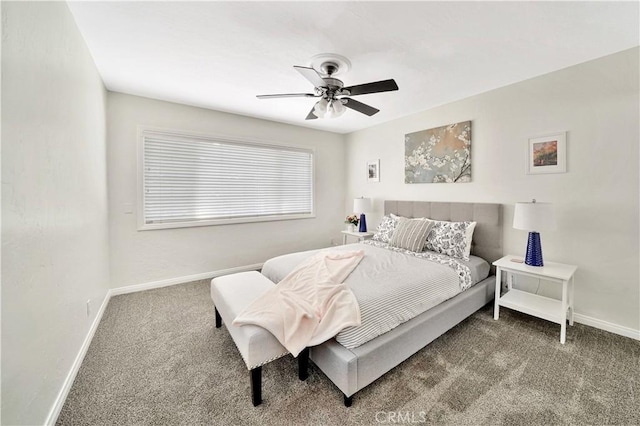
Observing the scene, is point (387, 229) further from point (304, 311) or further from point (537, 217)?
point (304, 311)

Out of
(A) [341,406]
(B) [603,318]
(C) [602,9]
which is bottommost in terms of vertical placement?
(A) [341,406]

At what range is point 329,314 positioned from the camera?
171 cm

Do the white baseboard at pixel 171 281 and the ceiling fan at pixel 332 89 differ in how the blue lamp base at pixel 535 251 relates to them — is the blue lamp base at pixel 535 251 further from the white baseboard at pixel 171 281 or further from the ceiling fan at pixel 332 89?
the white baseboard at pixel 171 281

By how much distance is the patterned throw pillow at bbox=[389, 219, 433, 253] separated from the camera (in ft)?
10.2

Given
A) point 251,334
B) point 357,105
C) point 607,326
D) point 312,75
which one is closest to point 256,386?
point 251,334

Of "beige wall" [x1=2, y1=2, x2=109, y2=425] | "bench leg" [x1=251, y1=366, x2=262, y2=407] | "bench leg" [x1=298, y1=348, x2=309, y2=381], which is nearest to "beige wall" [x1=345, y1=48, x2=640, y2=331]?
"bench leg" [x1=298, y1=348, x2=309, y2=381]

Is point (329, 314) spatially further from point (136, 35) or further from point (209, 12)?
point (136, 35)

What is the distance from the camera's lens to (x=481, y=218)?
3119 mm

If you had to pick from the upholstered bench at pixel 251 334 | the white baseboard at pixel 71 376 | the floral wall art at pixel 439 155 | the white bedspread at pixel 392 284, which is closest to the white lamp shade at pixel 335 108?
the white bedspread at pixel 392 284

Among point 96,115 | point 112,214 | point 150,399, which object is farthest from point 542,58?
point 112,214

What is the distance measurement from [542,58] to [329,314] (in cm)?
299

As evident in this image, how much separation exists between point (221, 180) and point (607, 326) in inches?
186

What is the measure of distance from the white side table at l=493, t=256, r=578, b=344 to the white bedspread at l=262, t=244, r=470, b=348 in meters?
0.43

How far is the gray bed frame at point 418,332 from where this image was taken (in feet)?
5.02
